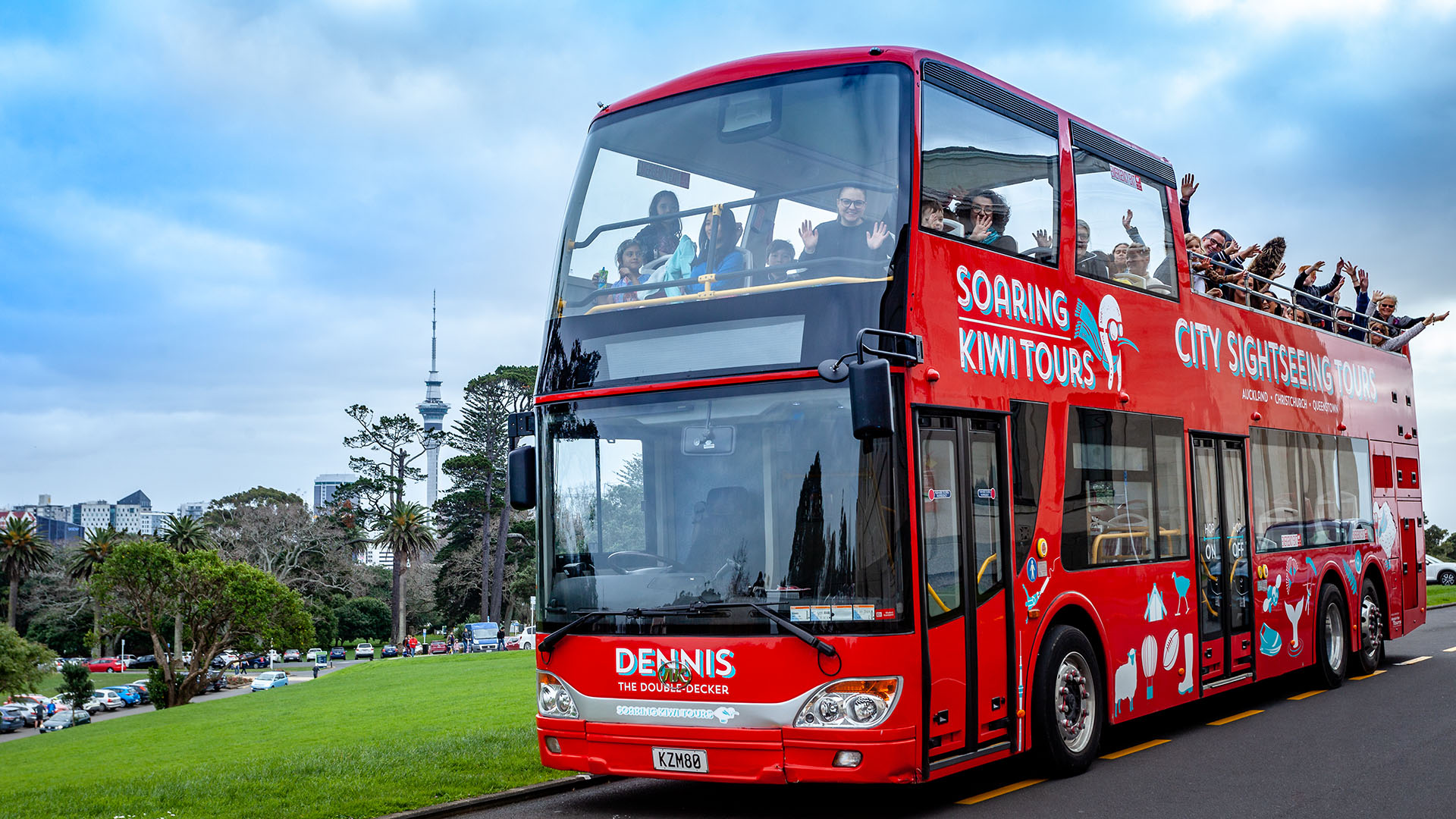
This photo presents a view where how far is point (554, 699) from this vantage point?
8.12 meters

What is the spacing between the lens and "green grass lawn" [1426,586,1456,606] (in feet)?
106

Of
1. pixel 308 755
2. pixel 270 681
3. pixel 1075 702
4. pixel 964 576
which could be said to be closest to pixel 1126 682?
pixel 1075 702

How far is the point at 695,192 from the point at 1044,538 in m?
3.40

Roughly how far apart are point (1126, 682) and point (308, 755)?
834 centimetres

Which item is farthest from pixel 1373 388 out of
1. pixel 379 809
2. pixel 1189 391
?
pixel 379 809

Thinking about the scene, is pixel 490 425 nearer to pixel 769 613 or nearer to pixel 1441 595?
pixel 1441 595

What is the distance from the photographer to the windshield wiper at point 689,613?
7262 mm

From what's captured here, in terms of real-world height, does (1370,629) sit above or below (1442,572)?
above

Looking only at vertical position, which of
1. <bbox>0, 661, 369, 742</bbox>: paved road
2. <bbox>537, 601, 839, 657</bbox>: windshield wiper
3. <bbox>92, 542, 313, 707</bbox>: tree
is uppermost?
<bbox>537, 601, 839, 657</bbox>: windshield wiper

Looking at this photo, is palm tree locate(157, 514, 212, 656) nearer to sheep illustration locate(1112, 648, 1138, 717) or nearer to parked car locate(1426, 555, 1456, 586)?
parked car locate(1426, 555, 1456, 586)

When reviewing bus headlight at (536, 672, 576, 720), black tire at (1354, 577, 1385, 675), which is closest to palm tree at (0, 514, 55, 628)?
black tire at (1354, 577, 1385, 675)

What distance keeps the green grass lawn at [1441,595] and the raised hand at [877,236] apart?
27.0 m

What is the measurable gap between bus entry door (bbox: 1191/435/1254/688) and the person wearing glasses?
4.87 meters

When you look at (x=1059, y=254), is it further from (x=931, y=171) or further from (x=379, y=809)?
(x=379, y=809)
